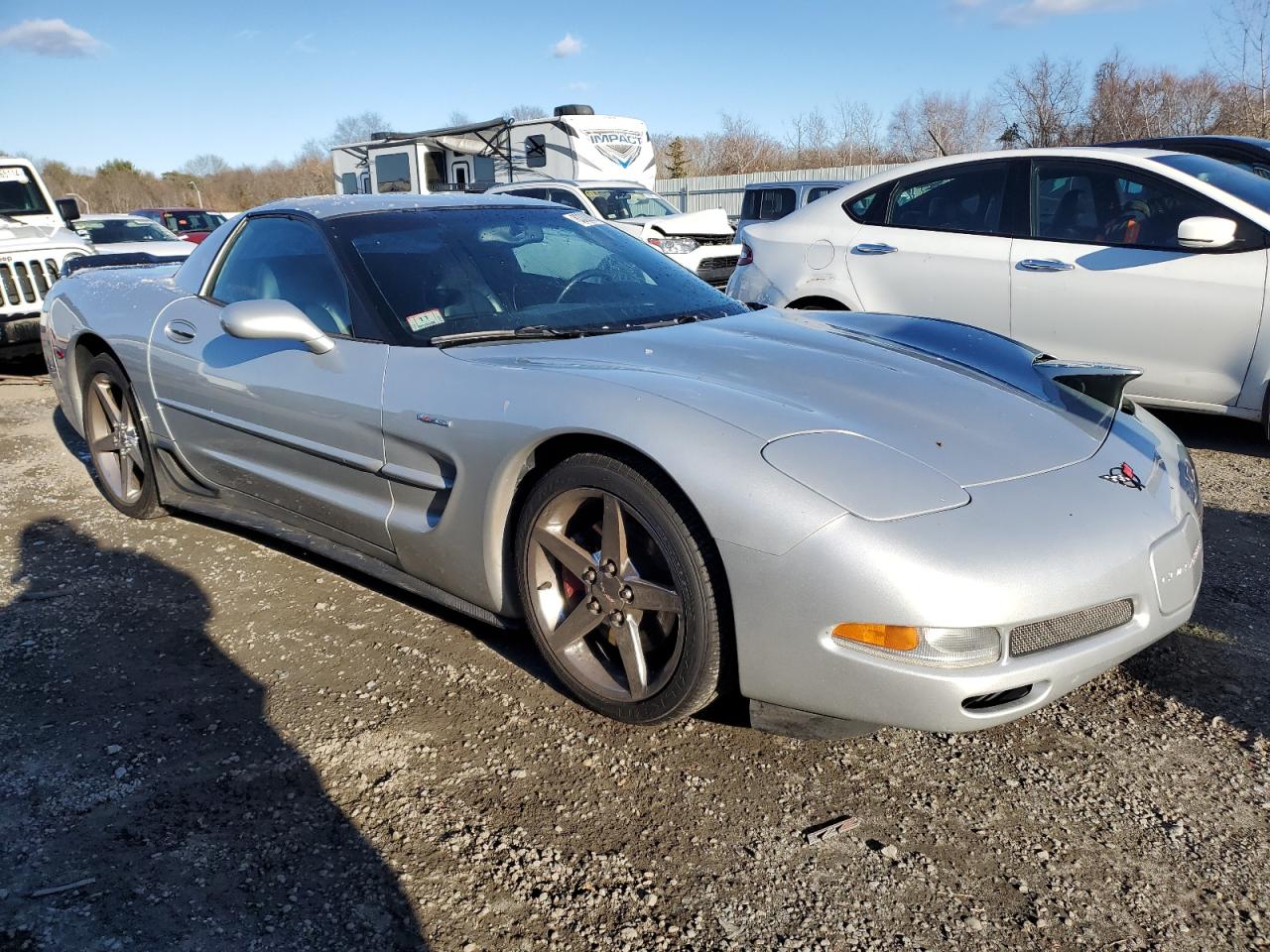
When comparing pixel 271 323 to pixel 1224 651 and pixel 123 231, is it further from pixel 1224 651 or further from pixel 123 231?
pixel 123 231

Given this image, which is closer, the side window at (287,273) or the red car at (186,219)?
the side window at (287,273)

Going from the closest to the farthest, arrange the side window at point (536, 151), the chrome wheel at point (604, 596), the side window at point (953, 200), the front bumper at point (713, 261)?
the chrome wheel at point (604, 596) < the side window at point (953, 200) < the front bumper at point (713, 261) < the side window at point (536, 151)

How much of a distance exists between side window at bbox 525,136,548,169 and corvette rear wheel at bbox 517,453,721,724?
14.7 meters

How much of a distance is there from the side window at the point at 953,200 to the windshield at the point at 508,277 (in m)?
2.41

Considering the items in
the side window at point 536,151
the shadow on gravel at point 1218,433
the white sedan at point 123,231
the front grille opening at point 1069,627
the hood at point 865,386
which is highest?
the side window at point 536,151

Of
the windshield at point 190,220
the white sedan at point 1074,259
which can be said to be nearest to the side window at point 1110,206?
the white sedan at point 1074,259

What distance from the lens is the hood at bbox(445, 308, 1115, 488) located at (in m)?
2.26

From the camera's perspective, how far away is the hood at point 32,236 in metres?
8.03

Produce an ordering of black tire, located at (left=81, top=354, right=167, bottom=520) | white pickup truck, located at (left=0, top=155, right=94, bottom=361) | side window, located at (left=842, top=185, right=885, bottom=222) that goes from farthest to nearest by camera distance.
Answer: white pickup truck, located at (left=0, top=155, right=94, bottom=361) → side window, located at (left=842, top=185, right=885, bottom=222) → black tire, located at (left=81, top=354, right=167, bottom=520)

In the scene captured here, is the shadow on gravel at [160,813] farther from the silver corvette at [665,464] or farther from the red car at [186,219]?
the red car at [186,219]

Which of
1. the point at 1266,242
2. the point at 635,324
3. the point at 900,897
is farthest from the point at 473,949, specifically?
the point at 1266,242

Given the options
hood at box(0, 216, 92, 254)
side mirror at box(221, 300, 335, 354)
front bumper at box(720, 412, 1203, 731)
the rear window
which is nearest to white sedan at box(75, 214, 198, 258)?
hood at box(0, 216, 92, 254)

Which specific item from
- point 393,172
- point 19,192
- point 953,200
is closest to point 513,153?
point 393,172

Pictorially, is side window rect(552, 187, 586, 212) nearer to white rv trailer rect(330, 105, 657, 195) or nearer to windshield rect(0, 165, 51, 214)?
white rv trailer rect(330, 105, 657, 195)
